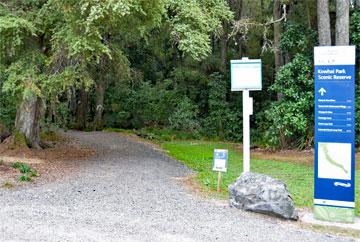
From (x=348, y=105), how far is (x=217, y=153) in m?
2.98

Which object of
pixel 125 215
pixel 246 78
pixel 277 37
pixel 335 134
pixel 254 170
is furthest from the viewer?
pixel 277 37

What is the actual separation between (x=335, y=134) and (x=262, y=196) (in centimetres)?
148

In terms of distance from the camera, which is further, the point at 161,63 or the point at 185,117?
the point at 161,63

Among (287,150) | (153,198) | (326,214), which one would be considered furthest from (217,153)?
(287,150)

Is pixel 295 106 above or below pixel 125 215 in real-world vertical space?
above

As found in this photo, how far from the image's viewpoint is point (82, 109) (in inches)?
995

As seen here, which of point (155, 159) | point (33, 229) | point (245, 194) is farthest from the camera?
point (155, 159)

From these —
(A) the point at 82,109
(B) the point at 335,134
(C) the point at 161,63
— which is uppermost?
(C) the point at 161,63

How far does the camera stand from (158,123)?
25000 millimetres

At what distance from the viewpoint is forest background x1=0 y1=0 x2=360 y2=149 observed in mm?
11031

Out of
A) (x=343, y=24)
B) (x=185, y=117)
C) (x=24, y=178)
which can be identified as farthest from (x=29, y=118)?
(x=185, y=117)

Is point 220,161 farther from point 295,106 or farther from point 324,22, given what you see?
point 324,22

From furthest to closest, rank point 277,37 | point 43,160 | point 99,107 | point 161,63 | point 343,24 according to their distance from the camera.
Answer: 1. point 161,63
2. point 99,107
3. point 277,37
4. point 343,24
5. point 43,160

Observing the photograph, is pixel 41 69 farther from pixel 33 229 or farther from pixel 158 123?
pixel 158 123
